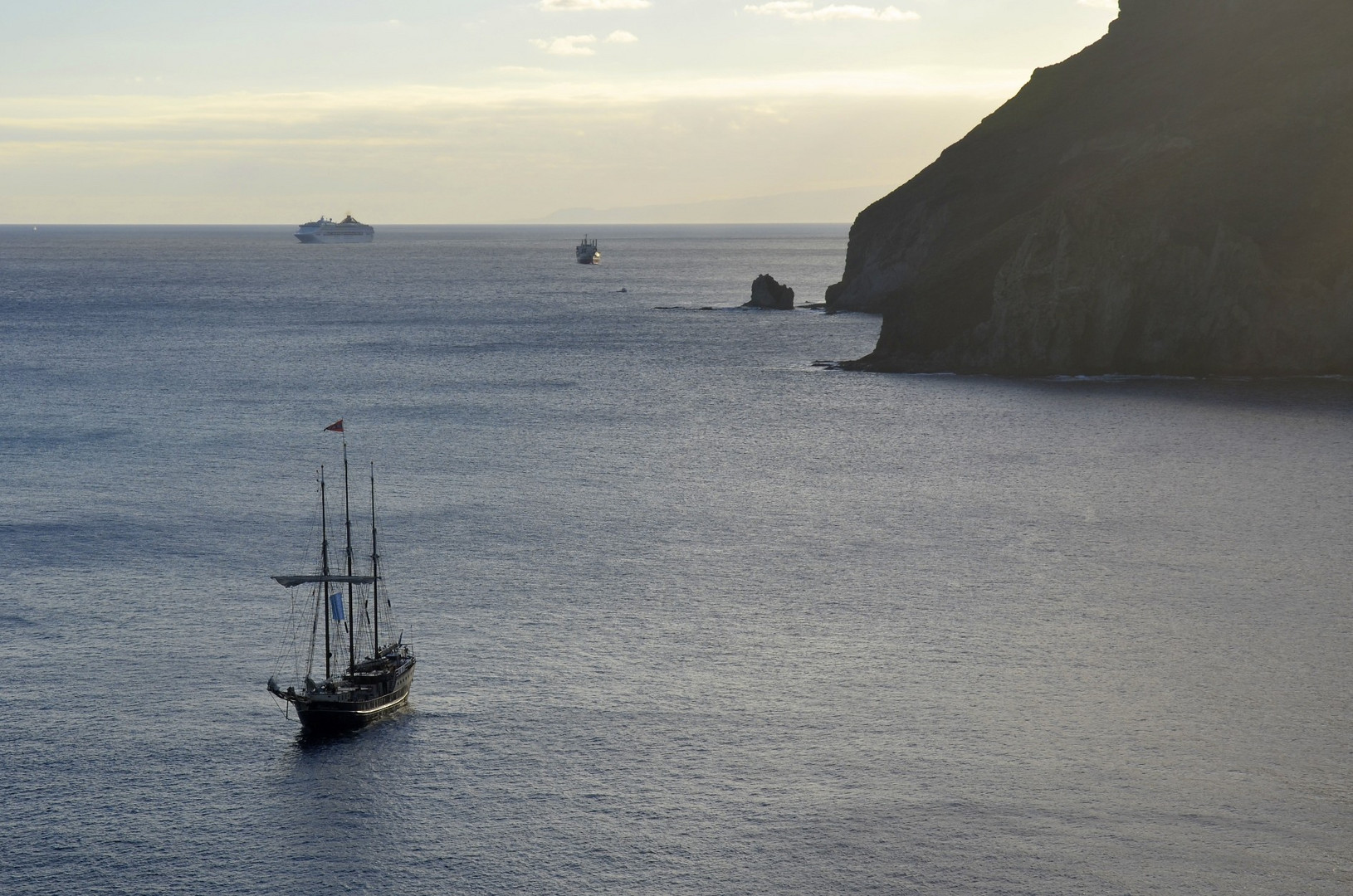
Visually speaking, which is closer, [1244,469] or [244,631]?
[244,631]

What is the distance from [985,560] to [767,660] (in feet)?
69.4

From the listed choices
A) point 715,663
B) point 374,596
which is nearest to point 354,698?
point 374,596

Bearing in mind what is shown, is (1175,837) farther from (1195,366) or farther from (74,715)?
(1195,366)

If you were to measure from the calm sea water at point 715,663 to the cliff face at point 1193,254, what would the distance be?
2477cm

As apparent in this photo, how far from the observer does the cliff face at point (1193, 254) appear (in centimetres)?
14350

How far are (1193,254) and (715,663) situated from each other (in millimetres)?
98170

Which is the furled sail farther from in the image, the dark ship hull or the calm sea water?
the calm sea water

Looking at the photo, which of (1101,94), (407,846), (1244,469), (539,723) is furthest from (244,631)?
(1101,94)

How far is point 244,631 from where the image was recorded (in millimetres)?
70125

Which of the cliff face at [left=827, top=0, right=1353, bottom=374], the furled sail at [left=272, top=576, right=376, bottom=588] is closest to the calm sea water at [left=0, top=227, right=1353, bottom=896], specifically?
the furled sail at [left=272, top=576, right=376, bottom=588]

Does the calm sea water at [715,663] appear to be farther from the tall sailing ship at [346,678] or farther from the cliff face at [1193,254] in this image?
the cliff face at [1193,254]

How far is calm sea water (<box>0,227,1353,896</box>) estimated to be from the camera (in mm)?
49594

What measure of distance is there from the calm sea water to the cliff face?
81.3 ft

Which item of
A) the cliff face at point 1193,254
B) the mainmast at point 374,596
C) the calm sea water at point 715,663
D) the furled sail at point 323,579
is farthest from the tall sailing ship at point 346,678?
the cliff face at point 1193,254
